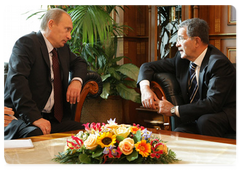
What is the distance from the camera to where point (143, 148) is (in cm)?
123

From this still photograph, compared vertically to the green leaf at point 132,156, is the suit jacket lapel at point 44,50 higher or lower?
higher

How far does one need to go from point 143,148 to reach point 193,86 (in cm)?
146

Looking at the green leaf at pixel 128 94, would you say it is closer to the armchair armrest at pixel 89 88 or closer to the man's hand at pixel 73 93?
the armchair armrest at pixel 89 88

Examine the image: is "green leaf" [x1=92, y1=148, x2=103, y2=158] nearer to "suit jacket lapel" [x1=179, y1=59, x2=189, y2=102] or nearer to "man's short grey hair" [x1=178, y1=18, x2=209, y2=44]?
"suit jacket lapel" [x1=179, y1=59, x2=189, y2=102]

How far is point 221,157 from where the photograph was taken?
149 cm

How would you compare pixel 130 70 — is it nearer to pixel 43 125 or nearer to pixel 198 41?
pixel 198 41

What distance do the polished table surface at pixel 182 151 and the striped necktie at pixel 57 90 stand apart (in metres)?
0.62

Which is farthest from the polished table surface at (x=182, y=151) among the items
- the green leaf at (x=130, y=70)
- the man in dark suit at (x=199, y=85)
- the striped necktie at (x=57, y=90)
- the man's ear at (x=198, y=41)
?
the green leaf at (x=130, y=70)

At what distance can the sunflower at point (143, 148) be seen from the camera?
1.22m

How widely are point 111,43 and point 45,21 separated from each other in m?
1.78

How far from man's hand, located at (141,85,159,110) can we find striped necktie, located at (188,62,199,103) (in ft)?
0.94

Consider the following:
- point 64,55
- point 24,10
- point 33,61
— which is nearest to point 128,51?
point 24,10

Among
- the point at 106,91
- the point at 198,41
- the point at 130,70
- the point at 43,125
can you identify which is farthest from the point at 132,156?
the point at 130,70

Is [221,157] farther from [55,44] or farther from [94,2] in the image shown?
[94,2]
